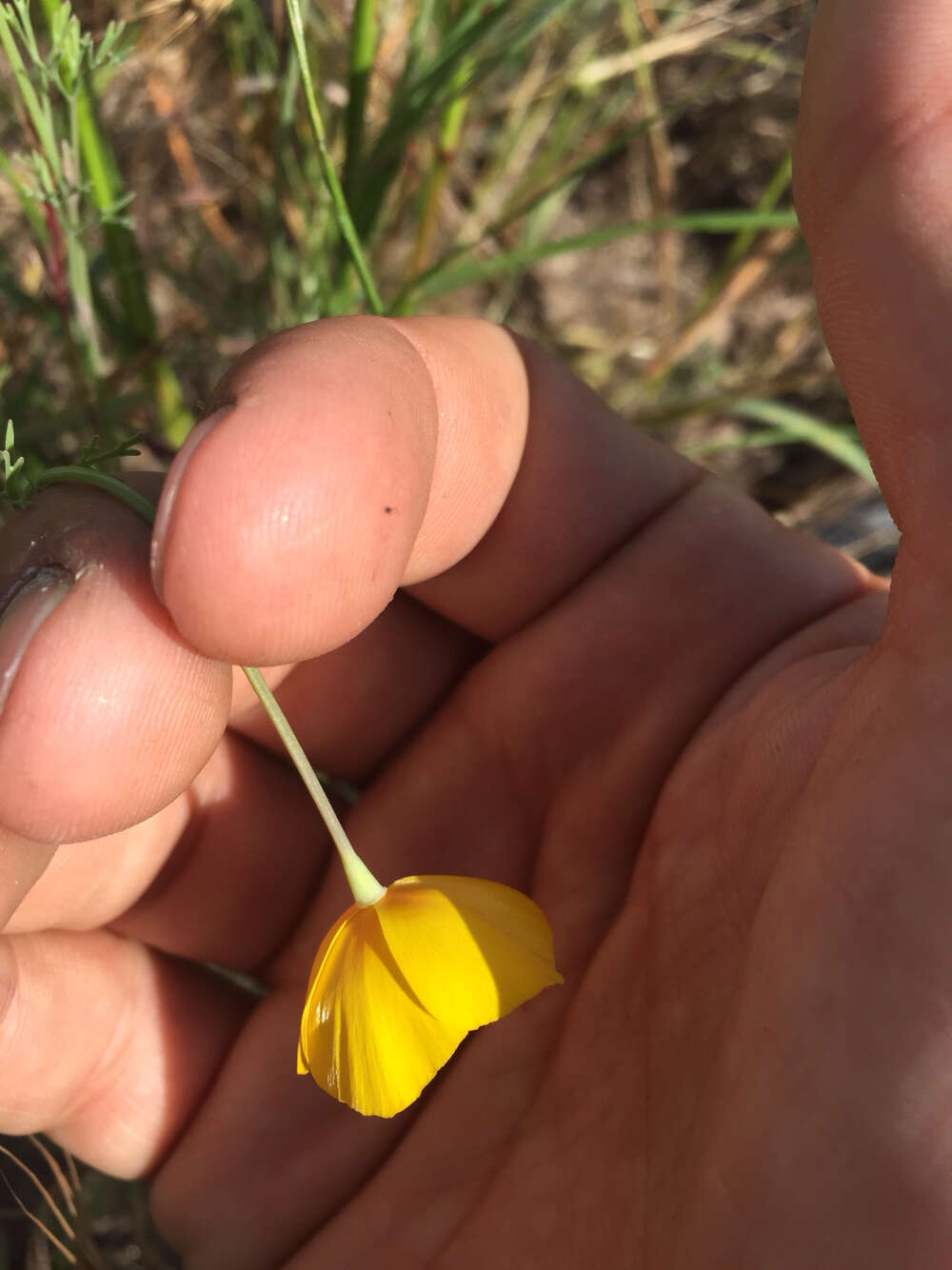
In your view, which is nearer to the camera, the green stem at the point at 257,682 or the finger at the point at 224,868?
the green stem at the point at 257,682

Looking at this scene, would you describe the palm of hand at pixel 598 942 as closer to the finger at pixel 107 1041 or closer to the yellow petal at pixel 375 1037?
the finger at pixel 107 1041

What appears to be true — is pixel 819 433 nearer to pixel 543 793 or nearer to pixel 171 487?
pixel 543 793

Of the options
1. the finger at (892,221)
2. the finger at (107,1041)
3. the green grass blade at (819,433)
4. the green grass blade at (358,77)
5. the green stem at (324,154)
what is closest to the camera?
the finger at (892,221)

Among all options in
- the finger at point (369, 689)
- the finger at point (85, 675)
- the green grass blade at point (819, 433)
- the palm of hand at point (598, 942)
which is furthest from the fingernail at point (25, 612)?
the green grass blade at point (819, 433)

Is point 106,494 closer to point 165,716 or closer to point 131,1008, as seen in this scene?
point 165,716

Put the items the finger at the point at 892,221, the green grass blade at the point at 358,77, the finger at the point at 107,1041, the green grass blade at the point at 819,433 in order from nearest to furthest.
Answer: the finger at the point at 892,221, the green grass blade at the point at 358,77, the finger at the point at 107,1041, the green grass blade at the point at 819,433

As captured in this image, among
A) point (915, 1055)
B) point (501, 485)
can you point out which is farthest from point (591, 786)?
point (915, 1055)

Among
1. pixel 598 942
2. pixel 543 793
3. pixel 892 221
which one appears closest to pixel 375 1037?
pixel 598 942
